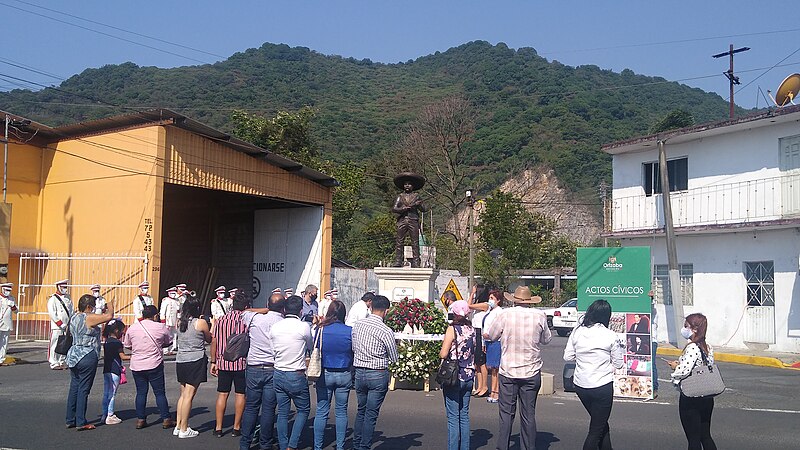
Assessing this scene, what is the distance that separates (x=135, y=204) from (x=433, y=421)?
12264 millimetres

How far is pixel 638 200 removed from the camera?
25.1 meters

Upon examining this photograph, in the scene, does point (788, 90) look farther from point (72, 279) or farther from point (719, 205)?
point (72, 279)

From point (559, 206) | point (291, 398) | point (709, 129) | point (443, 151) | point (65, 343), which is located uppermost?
point (443, 151)

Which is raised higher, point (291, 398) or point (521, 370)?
point (521, 370)

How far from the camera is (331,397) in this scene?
7.74 meters

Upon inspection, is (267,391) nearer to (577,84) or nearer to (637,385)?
(637,385)

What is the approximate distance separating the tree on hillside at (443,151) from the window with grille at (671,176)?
17585mm

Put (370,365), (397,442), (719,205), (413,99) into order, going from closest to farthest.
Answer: (370,365), (397,442), (719,205), (413,99)

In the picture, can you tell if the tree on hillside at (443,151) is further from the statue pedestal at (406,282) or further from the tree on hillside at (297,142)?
the statue pedestal at (406,282)

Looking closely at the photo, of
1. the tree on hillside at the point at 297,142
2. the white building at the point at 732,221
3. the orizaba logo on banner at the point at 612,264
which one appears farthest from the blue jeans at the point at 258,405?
the tree on hillside at the point at 297,142

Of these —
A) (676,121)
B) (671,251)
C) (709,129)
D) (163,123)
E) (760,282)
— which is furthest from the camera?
(676,121)

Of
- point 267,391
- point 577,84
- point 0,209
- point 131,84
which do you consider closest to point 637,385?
point 267,391

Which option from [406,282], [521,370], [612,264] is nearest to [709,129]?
[612,264]

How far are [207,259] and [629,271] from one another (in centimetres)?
1971
